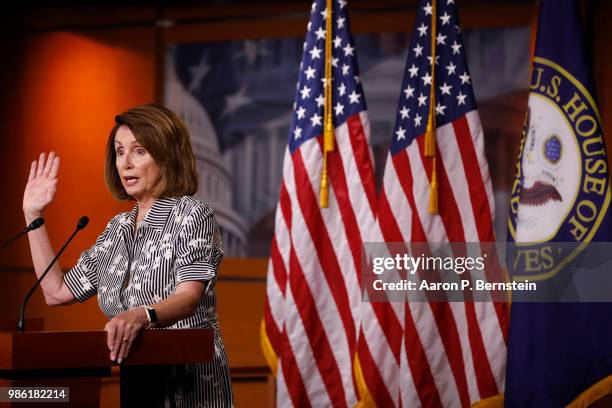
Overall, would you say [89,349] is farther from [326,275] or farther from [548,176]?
[548,176]

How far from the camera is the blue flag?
11.8 ft

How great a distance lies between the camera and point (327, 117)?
3949 millimetres

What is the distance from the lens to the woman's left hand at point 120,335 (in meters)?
1.66

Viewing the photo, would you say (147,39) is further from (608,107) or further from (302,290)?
(608,107)

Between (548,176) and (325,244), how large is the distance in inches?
40.9

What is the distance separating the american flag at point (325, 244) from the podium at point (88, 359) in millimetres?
2109

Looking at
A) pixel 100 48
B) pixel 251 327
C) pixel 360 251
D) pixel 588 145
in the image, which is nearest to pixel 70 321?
pixel 251 327

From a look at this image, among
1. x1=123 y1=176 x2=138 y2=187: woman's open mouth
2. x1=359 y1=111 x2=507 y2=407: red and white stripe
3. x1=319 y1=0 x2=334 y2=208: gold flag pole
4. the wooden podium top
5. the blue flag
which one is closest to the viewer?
the wooden podium top

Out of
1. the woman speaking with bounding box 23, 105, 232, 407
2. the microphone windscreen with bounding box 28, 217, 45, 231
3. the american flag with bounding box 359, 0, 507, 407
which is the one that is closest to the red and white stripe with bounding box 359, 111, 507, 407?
the american flag with bounding box 359, 0, 507, 407

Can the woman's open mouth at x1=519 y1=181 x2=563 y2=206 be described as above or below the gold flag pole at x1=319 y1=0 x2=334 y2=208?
below

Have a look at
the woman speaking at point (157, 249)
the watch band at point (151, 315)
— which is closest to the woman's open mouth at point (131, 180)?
the woman speaking at point (157, 249)

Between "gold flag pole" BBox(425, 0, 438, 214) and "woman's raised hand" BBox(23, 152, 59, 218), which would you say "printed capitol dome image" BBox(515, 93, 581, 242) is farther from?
"woman's raised hand" BBox(23, 152, 59, 218)

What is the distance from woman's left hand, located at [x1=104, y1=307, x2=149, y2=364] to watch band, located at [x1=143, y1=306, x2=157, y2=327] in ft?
0.26

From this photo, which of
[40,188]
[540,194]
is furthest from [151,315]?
[540,194]
